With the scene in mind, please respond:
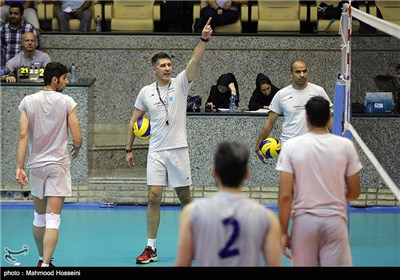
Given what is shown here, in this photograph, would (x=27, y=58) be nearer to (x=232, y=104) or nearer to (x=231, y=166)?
(x=232, y=104)

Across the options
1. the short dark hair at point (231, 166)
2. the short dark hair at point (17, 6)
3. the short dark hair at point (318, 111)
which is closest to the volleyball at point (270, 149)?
the short dark hair at point (318, 111)

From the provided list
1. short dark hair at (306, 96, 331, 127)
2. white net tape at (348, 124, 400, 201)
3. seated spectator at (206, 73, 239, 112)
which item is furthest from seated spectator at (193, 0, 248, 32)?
short dark hair at (306, 96, 331, 127)

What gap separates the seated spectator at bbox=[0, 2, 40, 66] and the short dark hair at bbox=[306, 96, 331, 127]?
33.9 feet

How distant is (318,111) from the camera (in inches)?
333

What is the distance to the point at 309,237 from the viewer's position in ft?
27.7

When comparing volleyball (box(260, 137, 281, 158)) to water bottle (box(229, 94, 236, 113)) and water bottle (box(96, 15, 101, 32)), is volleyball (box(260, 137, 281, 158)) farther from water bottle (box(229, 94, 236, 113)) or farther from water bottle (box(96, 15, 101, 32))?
water bottle (box(96, 15, 101, 32))

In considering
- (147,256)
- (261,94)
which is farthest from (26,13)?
(147,256)

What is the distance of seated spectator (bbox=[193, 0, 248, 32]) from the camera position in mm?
18906

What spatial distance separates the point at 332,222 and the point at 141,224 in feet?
22.6

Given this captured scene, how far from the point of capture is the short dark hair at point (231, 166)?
261 inches

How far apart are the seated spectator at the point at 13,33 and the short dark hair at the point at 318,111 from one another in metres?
10.3

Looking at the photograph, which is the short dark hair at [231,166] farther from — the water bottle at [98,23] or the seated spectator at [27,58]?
the water bottle at [98,23]
